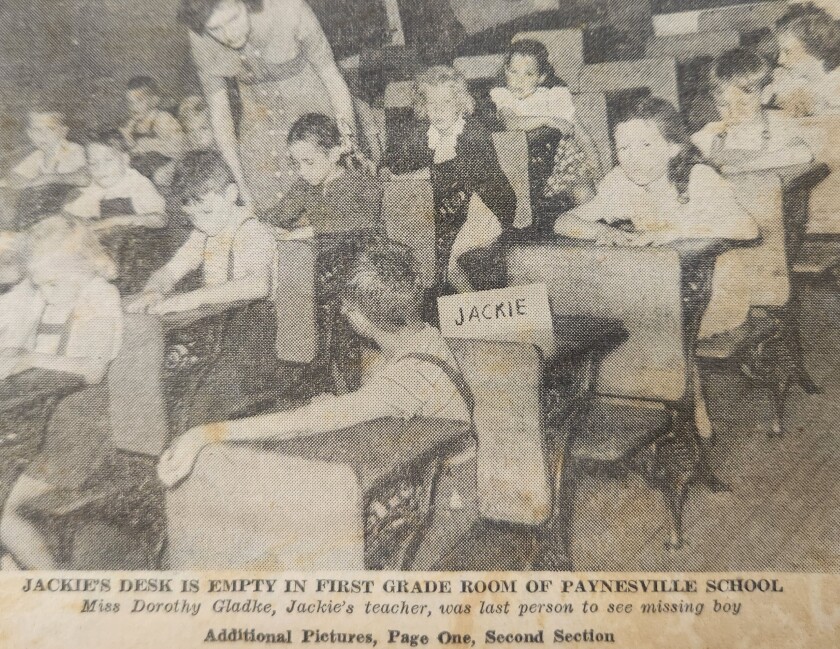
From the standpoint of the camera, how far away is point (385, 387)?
144 inches

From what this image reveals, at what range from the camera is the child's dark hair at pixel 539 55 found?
3.76m

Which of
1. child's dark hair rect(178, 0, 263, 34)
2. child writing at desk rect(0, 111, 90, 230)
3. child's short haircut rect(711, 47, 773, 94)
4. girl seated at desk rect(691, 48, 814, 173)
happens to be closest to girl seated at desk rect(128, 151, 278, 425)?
child writing at desk rect(0, 111, 90, 230)

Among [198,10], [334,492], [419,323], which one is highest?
[198,10]

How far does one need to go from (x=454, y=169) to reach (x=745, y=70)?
1659 millimetres

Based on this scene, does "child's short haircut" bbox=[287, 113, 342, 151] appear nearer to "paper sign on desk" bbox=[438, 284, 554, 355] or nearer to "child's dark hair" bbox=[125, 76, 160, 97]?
"child's dark hair" bbox=[125, 76, 160, 97]

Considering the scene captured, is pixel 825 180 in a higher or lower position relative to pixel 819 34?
lower

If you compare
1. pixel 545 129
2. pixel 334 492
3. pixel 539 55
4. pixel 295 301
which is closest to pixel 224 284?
pixel 295 301

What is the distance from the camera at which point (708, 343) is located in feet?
Answer: 11.7

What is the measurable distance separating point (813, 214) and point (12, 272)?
4.42 m

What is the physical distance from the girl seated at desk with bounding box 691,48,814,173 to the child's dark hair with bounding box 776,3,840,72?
240 millimetres

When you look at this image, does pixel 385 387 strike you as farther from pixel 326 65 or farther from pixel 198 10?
pixel 198 10

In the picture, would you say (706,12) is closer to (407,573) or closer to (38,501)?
(407,573)

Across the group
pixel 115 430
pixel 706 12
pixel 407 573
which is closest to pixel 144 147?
pixel 115 430

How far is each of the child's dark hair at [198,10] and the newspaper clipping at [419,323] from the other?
5 centimetres
